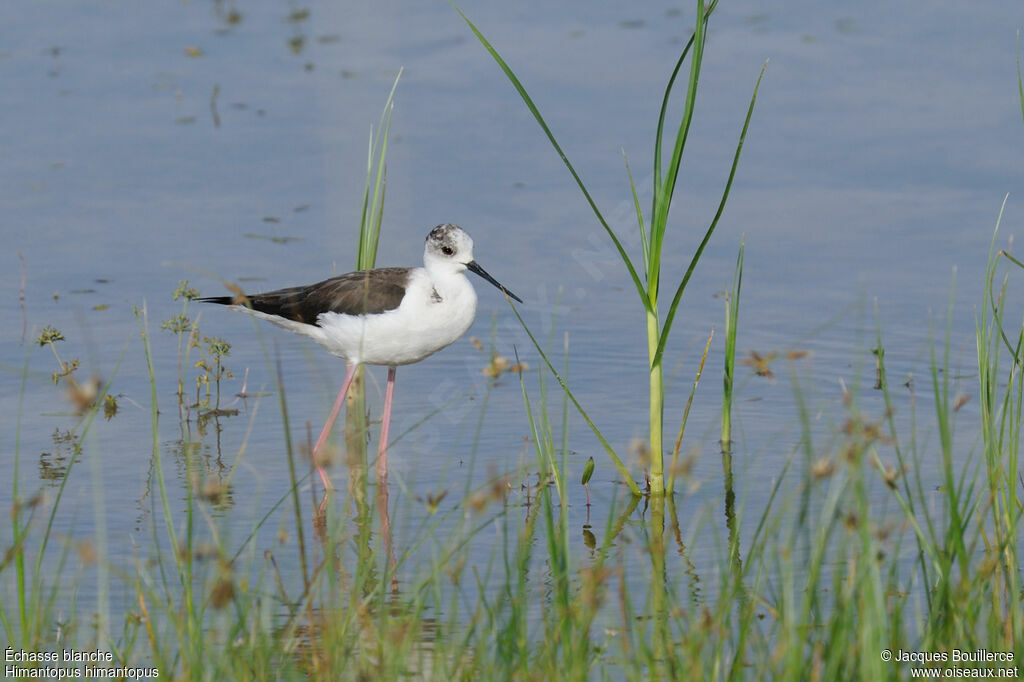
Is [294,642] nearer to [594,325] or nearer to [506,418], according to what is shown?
[506,418]

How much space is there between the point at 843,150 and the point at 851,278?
2.40 m

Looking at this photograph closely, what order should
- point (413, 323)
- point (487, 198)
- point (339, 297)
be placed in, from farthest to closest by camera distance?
point (487, 198) → point (339, 297) → point (413, 323)

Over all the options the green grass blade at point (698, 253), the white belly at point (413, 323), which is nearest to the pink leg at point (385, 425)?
the white belly at point (413, 323)

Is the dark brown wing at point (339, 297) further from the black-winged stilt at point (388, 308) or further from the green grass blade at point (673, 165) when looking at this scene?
the green grass blade at point (673, 165)

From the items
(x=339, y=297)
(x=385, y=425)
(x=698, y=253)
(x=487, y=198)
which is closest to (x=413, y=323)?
(x=339, y=297)

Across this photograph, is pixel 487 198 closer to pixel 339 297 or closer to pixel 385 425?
pixel 339 297

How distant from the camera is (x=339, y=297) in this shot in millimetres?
7547

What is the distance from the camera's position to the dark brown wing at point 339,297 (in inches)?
294

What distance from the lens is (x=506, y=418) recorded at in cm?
762

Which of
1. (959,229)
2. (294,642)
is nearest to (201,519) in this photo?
(294,642)

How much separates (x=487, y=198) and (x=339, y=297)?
3383mm

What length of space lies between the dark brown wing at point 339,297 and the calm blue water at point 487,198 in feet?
0.95

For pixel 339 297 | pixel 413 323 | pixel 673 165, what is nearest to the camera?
pixel 673 165

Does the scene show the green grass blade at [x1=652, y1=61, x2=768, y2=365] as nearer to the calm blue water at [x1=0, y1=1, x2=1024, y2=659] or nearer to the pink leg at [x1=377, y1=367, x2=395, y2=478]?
the calm blue water at [x1=0, y1=1, x2=1024, y2=659]
